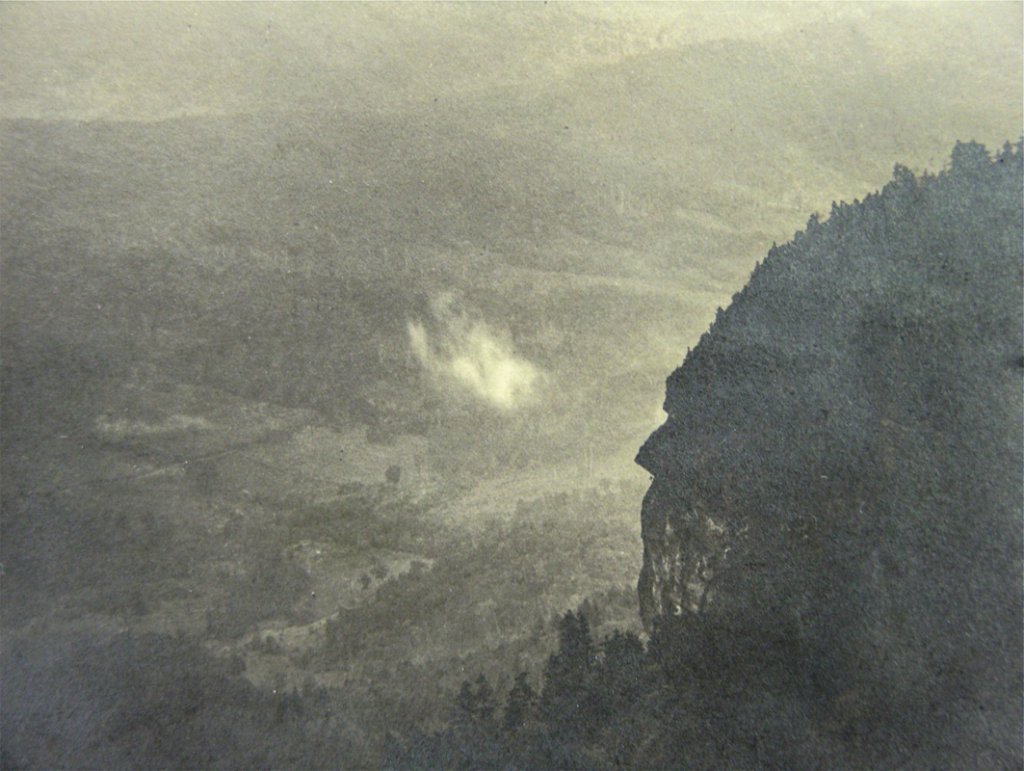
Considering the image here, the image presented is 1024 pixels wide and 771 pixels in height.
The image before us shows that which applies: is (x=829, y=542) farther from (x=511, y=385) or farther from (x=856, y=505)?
(x=511, y=385)

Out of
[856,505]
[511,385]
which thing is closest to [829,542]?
[856,505]

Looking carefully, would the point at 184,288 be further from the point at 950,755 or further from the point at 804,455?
the point at 950,755

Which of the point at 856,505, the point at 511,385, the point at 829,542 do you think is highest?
the point at 511,385
